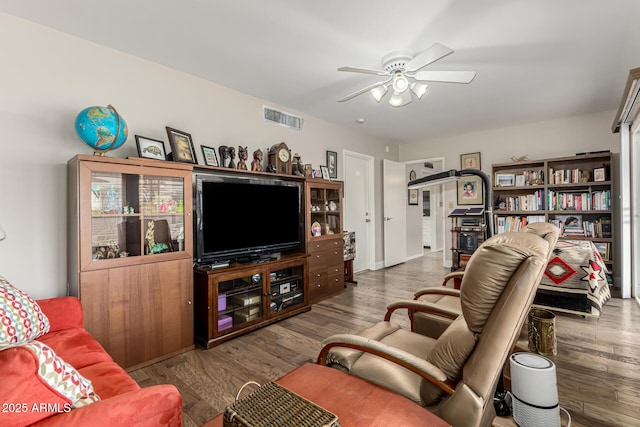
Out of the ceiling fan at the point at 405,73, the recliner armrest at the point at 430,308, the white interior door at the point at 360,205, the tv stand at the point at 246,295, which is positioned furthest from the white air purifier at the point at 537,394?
the white interior door at the point at 360,205

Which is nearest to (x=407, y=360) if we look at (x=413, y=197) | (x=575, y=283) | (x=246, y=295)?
(x=246, y=295)

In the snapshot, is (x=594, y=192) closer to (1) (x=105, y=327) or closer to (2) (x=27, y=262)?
(1) (x=105, y=327)

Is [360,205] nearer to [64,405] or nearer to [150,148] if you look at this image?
[150,148]

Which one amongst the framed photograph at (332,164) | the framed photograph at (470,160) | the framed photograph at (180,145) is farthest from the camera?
the framed photograph at (470,160)

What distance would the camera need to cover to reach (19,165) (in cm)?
212

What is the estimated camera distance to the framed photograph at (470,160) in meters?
5.47

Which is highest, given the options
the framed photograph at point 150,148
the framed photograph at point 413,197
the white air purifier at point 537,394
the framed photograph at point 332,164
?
the framed photograph at point 332,164

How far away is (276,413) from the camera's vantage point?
0.83 meters

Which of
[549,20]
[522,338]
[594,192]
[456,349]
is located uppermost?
[549,20]

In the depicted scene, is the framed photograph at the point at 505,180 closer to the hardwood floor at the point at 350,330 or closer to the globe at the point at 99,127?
the hardwood floor at the point at 350,330

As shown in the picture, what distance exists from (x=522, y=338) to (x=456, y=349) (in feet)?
7.06

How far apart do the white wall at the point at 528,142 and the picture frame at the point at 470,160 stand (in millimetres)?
66

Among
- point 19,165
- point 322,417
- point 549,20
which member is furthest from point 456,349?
point 19,165

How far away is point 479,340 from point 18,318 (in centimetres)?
221
